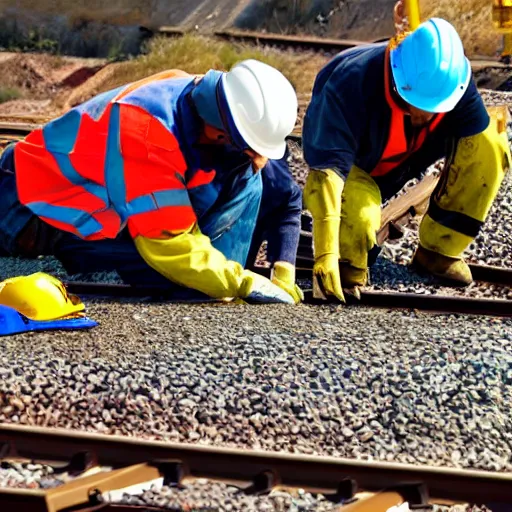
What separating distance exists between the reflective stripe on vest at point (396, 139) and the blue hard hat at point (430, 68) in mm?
139

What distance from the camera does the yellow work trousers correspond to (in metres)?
6.57

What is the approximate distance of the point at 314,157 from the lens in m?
6.29

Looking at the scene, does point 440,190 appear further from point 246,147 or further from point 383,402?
point 383,402

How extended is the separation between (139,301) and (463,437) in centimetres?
236

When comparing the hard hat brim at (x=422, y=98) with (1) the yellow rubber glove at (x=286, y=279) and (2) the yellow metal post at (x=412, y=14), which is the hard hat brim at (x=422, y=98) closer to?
(2) the yellow metal post at (x=412, y=14)

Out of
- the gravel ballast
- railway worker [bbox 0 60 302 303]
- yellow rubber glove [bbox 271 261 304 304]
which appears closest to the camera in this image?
the gravel ballast

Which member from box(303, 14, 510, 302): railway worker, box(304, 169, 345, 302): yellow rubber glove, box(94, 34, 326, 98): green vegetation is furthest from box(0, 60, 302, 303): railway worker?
box(94, 34, 326, 98): green vegetation

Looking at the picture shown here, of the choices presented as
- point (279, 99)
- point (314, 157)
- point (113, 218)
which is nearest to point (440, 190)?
point (314, 157)

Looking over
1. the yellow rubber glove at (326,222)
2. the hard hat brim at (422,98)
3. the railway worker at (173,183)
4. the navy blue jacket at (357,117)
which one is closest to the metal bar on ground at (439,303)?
the yellow rubber glove at (326,222)

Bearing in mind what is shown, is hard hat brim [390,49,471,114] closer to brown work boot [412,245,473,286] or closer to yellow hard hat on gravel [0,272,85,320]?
brown work boot [412,245,473,286]

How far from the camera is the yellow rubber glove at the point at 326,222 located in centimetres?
598

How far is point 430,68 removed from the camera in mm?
5965

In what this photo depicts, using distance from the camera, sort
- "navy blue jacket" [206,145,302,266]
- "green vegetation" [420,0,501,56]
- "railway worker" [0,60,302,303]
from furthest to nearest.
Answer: "green vegetation" [420,0,501,56] < "navy blue jacket" [206,145,302,266] < "railway worker" [0,60,302,303]

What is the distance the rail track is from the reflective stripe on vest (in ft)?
9.22
